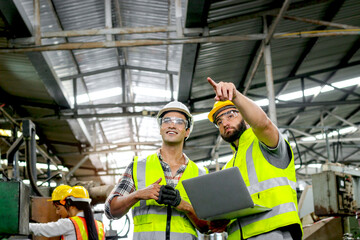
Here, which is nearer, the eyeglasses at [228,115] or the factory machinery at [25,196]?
the factory machinery at [25,196]

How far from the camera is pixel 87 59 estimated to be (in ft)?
36.8

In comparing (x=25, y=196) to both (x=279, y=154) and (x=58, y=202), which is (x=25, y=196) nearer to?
(x=279, y=154)

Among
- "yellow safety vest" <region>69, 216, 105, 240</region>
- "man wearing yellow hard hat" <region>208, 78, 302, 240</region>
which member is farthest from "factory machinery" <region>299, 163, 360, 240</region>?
"man wearing yellow hard hat" <region>208, 78, 302, 240</region>

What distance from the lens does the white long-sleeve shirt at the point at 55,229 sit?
4523 millimetres

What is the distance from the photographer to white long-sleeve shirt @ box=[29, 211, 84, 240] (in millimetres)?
4523

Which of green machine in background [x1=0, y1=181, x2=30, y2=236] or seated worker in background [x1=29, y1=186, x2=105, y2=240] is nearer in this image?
green machine in background [x1=0, y1=181, x2=30, y2=236]

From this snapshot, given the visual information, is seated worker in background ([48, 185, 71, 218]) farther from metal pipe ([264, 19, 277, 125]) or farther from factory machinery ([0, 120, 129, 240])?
metal pipe ([264, 19, 277, 125])

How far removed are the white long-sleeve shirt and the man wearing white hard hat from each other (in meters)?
1.61

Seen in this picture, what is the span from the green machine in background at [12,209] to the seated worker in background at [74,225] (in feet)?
7.95

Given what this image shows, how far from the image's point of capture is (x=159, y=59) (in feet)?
38.1

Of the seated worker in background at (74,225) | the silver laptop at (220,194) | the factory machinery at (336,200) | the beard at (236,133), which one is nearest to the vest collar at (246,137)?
the beard at (236,133)

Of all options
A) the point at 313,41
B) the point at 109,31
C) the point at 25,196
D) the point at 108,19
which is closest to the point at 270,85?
the point at 313,41

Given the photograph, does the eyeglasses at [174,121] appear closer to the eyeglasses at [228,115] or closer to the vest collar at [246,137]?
the eyeglasses at [228,115]

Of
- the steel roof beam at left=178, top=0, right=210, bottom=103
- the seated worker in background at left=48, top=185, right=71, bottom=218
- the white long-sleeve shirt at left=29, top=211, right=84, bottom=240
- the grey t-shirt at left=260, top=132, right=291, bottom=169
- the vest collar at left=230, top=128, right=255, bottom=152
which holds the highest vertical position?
the steel roof beam at left=178, top=0, right=210, bottom=103
